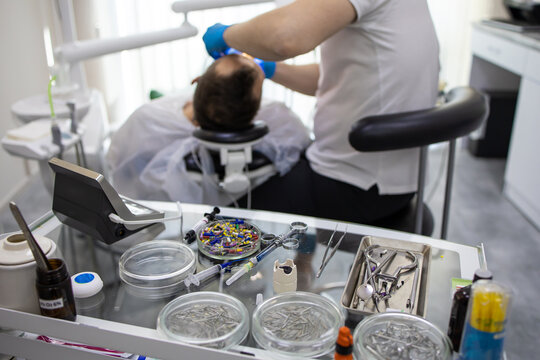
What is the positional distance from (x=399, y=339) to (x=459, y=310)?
0.32ft

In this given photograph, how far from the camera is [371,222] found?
1515mm

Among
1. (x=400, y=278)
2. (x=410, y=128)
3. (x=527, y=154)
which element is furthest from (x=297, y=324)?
(x=527, y=154)

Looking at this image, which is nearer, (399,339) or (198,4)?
(399,339)

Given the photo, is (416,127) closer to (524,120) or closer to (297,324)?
(297,324)

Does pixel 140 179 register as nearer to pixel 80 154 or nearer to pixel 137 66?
pixel 80 154

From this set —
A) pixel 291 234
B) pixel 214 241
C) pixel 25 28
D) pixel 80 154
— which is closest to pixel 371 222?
pixel 291 234

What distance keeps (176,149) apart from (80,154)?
0.42 m

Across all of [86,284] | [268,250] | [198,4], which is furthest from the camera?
[198,4]

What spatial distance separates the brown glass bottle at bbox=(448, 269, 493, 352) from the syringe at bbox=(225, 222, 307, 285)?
0.37m

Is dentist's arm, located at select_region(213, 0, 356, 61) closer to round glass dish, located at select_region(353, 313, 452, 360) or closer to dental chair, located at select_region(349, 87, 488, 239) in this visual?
dental chair, located at select_region(349, 87, 488, 239)

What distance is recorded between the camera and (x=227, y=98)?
142cm

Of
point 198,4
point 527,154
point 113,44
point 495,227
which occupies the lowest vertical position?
point 495,227

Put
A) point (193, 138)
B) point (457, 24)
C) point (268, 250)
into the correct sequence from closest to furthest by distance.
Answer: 1. point (268, 250)
2. point (193, 138)
3. point (457, 24)

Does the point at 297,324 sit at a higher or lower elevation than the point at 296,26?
lower
